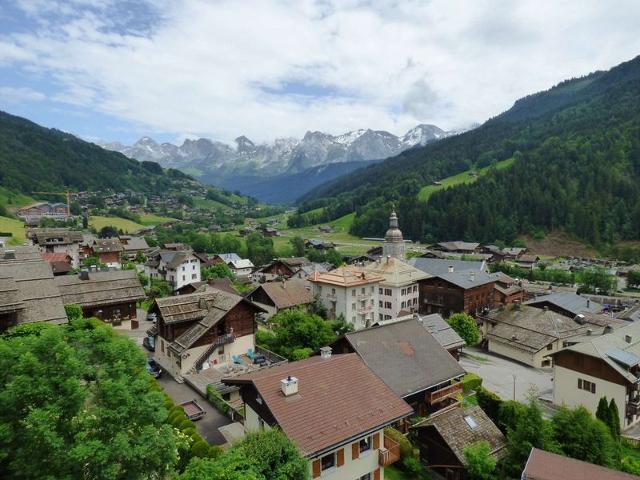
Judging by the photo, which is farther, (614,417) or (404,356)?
(614,417)

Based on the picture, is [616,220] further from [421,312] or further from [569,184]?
[421,312]

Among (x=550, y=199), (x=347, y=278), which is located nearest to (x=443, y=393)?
(x=347, y=278)

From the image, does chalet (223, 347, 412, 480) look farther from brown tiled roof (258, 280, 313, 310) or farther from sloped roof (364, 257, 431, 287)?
sloped roof (364, 257, 431, 287)

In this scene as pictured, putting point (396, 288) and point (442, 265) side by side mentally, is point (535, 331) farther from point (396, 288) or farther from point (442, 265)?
point (442, 265)

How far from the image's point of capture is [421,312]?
6731cm

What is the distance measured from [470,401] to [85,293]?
137 ft

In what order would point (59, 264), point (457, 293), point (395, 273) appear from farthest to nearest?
point (59, 264) < point (395, 273) < point (457, 293)

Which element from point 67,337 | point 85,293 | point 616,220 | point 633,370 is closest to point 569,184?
point 616,220

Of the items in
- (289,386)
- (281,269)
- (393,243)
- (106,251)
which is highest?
(289,386)

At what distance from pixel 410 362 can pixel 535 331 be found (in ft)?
94.4

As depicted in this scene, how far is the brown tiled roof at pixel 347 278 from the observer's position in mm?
57703

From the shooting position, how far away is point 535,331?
5006 centimetres

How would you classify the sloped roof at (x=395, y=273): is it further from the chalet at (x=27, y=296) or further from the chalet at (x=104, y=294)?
the chalet at (x=27, y=296)

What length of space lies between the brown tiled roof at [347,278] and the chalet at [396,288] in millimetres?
2216
